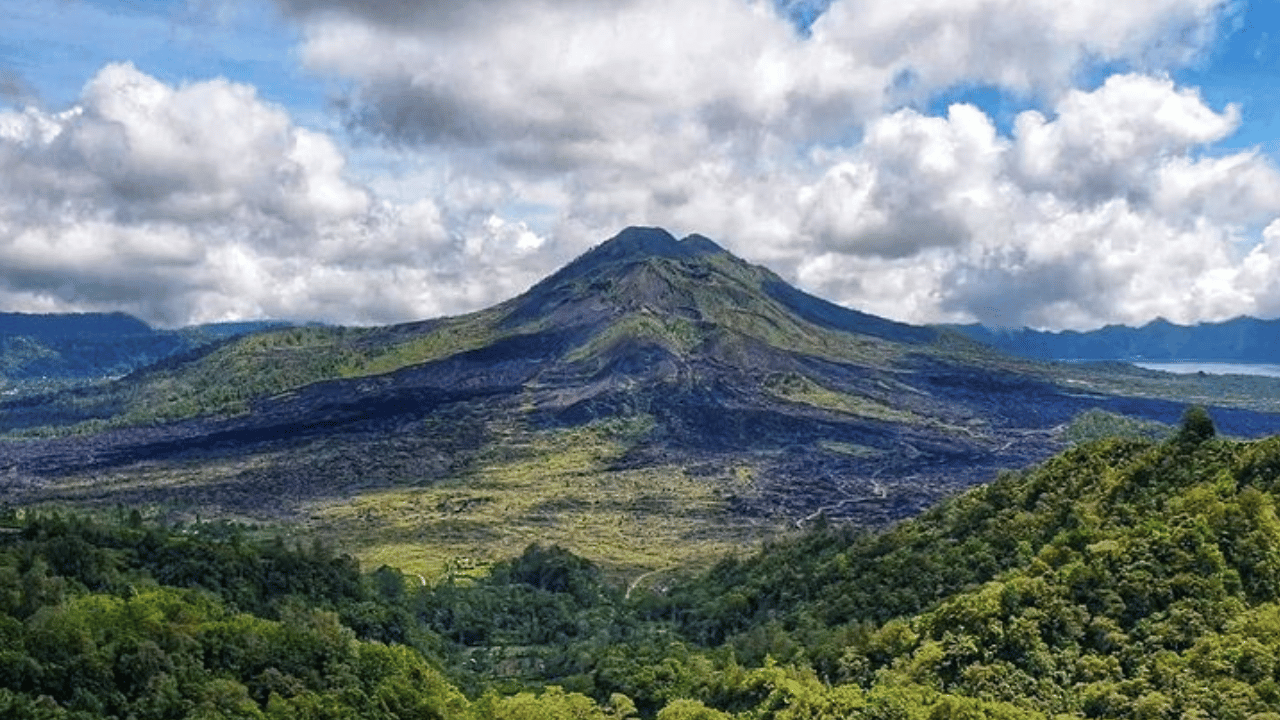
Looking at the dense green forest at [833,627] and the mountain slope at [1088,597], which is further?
the dense green forest at [833,627]

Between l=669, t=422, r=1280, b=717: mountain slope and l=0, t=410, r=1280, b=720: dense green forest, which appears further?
l=0, t=410, r=1280, b=720: dense green forest

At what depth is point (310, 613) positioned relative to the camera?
10312 centimetres

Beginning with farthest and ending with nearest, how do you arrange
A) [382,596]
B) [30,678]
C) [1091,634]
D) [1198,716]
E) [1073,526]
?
[382,596], [1073,526], [1091,634], [30,678], [1198,716]

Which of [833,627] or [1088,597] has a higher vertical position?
[1088,597]

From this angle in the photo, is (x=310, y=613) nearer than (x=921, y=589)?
No

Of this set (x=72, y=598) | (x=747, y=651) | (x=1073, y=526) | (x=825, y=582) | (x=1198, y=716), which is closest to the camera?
(x=1198, y=716)

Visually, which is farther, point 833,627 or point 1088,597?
point 833,627

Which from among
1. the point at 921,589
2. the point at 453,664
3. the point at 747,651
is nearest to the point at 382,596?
the point at 453,664

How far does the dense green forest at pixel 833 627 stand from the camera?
65625mm

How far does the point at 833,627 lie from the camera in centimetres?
9650

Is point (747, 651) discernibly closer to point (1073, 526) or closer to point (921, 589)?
point (921, 589)

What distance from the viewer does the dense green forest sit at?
215 ft

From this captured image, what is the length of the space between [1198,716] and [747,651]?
146 ft

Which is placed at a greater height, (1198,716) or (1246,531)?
(1246,531)
